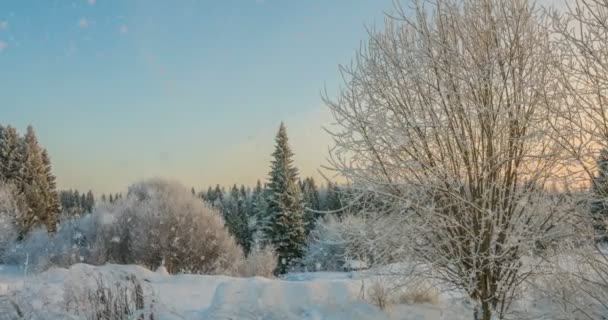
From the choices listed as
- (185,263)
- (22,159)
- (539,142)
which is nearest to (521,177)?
(539,142)

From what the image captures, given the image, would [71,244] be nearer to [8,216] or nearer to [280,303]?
[8,216]

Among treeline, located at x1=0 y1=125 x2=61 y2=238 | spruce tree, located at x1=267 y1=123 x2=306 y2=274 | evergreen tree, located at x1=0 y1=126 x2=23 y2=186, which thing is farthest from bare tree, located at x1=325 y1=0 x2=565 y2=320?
evergreen tree, located at x1=0 y1=126 x2=23 y2=186

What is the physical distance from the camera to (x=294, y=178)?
28906 mm

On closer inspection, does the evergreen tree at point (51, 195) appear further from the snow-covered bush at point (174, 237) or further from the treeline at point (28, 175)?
the snow-covered bush at point (174, 237)

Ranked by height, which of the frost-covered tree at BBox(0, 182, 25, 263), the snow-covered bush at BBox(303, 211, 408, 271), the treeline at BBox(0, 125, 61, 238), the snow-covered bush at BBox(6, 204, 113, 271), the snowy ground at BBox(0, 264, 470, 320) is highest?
the treeline at BBox(0, 125, 61, 238)

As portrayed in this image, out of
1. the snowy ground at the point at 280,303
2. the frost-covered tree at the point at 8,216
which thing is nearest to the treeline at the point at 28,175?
the frost-covered tree at the point at 8,216

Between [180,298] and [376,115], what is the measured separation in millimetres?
4786

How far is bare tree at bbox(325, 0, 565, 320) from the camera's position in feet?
16.8

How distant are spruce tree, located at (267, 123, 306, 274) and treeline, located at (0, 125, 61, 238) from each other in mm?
18366

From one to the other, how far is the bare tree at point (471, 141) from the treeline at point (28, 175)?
113 ft

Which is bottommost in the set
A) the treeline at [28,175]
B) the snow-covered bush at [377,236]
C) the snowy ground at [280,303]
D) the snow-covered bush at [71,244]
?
the snowy ground at [280,303]

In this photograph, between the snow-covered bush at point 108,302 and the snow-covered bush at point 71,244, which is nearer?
the snow-covered bush at point 108,302

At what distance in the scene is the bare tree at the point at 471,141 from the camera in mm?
5125

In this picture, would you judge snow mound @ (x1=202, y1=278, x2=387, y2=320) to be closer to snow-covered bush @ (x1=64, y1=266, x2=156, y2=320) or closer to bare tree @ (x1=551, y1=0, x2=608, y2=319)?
snow-covered bush @ (x1=64, y1=266, x2=156, y2=320)
